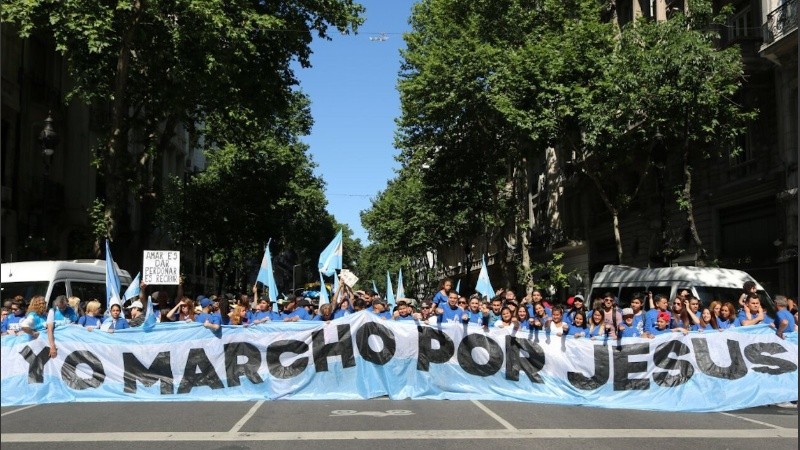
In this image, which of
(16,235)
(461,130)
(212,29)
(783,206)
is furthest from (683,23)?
(16,235)

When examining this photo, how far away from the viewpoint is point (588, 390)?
1209 centimetres

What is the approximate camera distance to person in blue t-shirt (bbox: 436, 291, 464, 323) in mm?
13284

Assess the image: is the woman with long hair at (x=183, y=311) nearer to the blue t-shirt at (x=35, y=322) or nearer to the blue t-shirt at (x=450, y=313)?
the blue t-shirt at (x=35, y=322)

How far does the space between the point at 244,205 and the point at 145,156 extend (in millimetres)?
13941

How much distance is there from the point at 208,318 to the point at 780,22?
18.0 meters

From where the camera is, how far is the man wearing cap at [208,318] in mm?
12422

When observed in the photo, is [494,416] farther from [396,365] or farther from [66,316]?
[66,316]

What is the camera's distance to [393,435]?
28.8 ft

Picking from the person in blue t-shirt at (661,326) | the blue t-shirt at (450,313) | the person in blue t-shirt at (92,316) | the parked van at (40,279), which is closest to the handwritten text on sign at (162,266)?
the parked van at (40,279)

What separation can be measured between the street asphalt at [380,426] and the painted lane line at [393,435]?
10 mm

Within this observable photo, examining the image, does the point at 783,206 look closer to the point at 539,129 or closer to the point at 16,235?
the point at 539,129

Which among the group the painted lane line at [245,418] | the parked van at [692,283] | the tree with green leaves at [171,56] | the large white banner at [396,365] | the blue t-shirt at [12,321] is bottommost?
the painted lane line at [245,418]

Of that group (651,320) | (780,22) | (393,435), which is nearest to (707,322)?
(651,320)

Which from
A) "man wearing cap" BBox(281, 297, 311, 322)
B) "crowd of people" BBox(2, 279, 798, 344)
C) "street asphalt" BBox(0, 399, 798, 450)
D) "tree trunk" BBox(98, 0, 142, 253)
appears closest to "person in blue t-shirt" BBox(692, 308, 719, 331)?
"crowd of people" BBox(2, 279, 798, 344)
